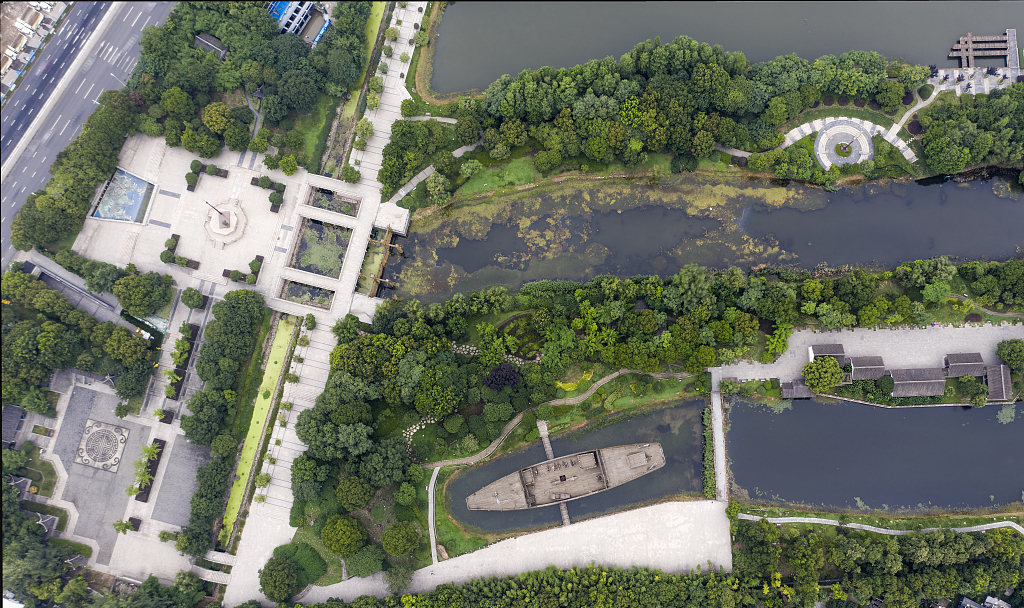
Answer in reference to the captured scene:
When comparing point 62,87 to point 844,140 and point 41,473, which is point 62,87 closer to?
point 41,473

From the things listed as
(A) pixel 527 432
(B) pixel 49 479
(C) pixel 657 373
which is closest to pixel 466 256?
(A) pixel 527 432

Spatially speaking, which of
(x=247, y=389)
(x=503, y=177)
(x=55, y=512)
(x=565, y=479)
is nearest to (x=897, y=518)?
(x=565, y=479)

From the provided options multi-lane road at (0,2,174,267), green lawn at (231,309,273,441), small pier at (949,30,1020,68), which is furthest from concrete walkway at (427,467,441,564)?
small pier at (949,30,1020,68)

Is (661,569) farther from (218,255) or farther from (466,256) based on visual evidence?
(218,255)

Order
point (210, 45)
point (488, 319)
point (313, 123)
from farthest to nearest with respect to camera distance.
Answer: point (313, 123)
point (210, 45)
point (488, 319)

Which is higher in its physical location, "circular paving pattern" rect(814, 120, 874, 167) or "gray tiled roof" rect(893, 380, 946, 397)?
"circular paving pattern" rect(814, 120, 874, 167)

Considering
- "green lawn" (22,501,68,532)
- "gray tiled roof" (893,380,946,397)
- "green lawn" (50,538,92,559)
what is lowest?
"green lawn" (50,538,92,559)

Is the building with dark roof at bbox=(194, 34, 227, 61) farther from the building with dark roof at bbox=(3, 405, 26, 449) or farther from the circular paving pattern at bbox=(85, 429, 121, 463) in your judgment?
the building with dark roof at bbox=(3, 405, 26, 449)
